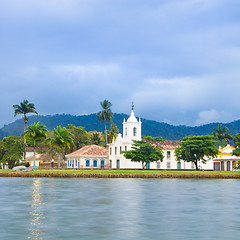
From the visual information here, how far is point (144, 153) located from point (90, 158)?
1698 centimetres

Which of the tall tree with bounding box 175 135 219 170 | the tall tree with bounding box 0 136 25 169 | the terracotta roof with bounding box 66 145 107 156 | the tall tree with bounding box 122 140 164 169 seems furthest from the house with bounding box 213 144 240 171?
the tall tree with bounding box 0 136 25 169

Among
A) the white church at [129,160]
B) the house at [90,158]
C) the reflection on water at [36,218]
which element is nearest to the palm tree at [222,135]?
the white church at [129,160]

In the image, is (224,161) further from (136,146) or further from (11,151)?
(11,151)

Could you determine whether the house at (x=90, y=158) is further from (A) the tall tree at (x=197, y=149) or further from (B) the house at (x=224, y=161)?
(B) the house at (x=224, y=161)

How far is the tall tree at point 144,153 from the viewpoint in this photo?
92.0 m

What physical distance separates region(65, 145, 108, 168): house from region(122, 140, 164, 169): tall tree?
14.1m

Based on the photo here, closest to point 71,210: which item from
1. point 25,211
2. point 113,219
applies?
point 25,211

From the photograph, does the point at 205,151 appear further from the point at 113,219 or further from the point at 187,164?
the point at 113,219

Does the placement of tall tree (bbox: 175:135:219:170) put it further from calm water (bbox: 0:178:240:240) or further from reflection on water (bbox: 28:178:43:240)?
reflection on water (bbox: 28:178:43:240)

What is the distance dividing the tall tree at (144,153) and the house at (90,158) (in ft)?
46.3

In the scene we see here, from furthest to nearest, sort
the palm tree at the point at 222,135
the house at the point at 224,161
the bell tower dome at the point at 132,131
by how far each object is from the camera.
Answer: the palm tree at the point at 222,135 < the house at the point at 224,161 < the bell tower dome at the point at 132,131

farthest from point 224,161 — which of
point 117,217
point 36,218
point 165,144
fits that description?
point 36,218

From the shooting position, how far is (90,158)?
105 meters

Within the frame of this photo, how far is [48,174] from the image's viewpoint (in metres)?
70.9
